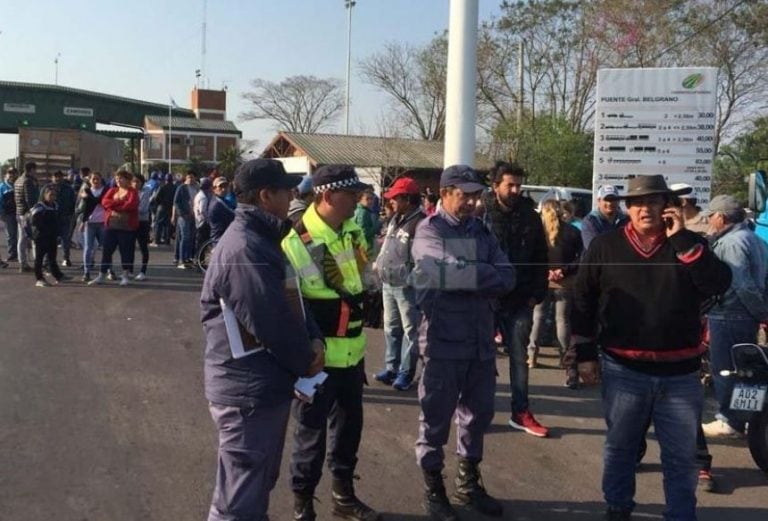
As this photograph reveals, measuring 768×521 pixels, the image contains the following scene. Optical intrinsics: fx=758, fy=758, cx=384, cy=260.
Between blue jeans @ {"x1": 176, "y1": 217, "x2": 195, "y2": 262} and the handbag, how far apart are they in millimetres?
2631

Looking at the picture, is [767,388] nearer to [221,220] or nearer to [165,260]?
[221,220]

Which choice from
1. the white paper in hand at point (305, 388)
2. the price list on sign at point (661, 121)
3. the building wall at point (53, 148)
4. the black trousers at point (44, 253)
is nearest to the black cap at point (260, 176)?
the white paper in hand at point (305, 388)

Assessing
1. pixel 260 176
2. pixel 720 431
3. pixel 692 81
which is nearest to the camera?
pixel 260 176

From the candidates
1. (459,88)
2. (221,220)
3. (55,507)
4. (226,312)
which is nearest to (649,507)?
(226,312)

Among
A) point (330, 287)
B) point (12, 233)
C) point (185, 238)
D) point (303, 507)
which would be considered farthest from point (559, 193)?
point (303, 507)

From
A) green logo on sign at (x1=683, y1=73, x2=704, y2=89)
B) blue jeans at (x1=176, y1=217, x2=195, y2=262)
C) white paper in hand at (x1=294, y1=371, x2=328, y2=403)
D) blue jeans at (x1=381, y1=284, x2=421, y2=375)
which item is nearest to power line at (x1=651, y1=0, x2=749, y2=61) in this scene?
green logo on sign at (x1=683, y1=73, x2=704, y2=89)

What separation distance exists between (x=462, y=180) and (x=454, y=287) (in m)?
0.63

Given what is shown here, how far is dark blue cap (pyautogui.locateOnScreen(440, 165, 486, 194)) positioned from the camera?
4391 mm

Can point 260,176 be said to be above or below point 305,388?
above

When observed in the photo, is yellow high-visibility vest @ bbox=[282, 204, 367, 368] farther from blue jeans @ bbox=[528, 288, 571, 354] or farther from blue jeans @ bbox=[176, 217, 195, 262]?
blue jeans @ bbox=[176, 217, 195, 262]

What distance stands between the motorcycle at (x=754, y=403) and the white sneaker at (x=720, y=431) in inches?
30.0

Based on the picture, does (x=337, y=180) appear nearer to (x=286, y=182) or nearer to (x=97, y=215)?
(x=286, y=182)

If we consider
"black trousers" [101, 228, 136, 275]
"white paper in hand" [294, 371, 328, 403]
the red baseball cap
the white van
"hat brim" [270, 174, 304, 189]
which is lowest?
"white paper in hand" [294, 371, 328, 403]

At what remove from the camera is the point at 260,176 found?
3.35 metres
